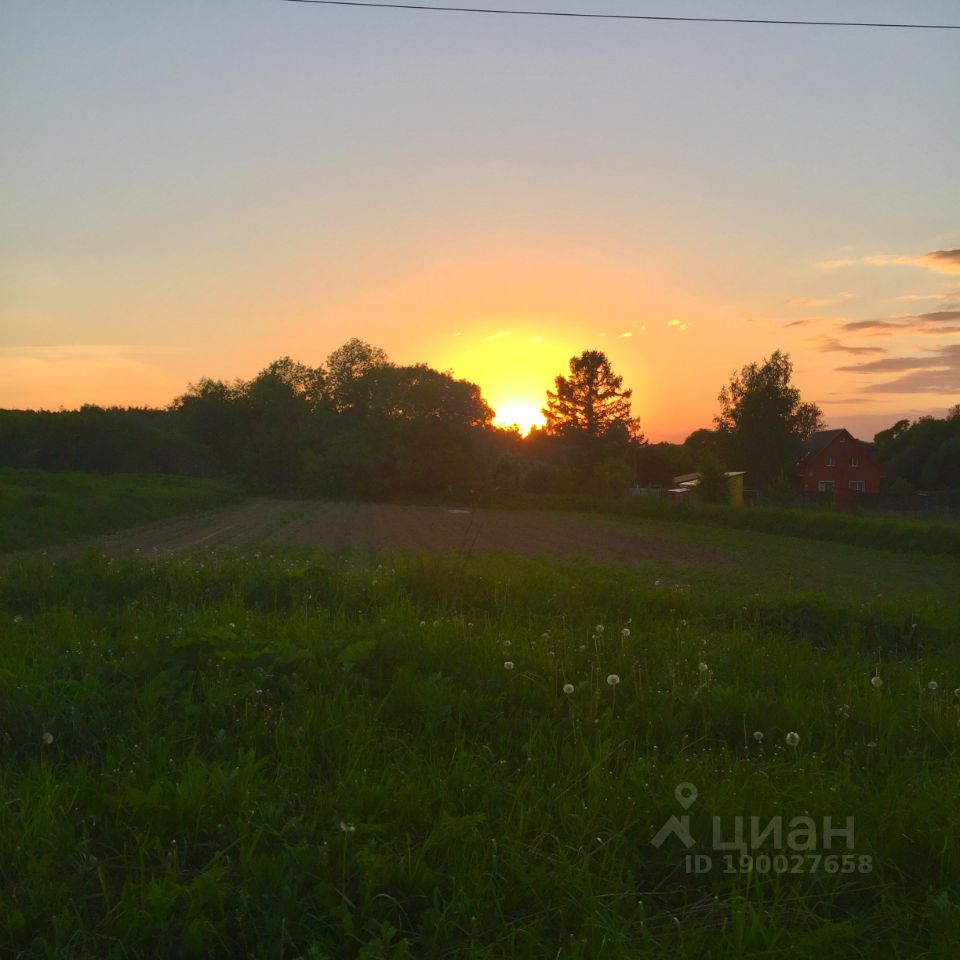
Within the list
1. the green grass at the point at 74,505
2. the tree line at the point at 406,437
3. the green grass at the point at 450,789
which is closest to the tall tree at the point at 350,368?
the tree line at the point at 406,437

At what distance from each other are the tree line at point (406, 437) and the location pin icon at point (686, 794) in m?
42.3

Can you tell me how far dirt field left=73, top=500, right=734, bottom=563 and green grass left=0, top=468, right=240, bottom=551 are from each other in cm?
91

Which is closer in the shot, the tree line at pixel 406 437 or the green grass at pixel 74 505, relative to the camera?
the green grass at pixel 74 505

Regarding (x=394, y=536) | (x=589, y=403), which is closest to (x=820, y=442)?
(x=589, y=403)

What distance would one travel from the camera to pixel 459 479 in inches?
2162

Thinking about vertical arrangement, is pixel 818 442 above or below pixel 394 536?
above

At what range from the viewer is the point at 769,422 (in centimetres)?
6206

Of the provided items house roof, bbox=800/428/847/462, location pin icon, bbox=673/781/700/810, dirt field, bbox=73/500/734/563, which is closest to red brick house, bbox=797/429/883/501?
house roof, bbox=800/428/847/462

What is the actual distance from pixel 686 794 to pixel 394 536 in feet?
73.3

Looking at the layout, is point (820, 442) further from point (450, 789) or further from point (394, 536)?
point (450, 789)

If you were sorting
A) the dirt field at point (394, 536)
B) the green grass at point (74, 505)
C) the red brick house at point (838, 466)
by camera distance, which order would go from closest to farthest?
the green grass at point (74, 505) < the dirt field at point (394, 536) < the red brick house at point (838, 466)

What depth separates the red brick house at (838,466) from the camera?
2574 inches

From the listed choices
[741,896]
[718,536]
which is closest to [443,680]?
[741,896]

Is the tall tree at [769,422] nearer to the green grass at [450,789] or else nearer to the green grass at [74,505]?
the green grass at [74,505]
